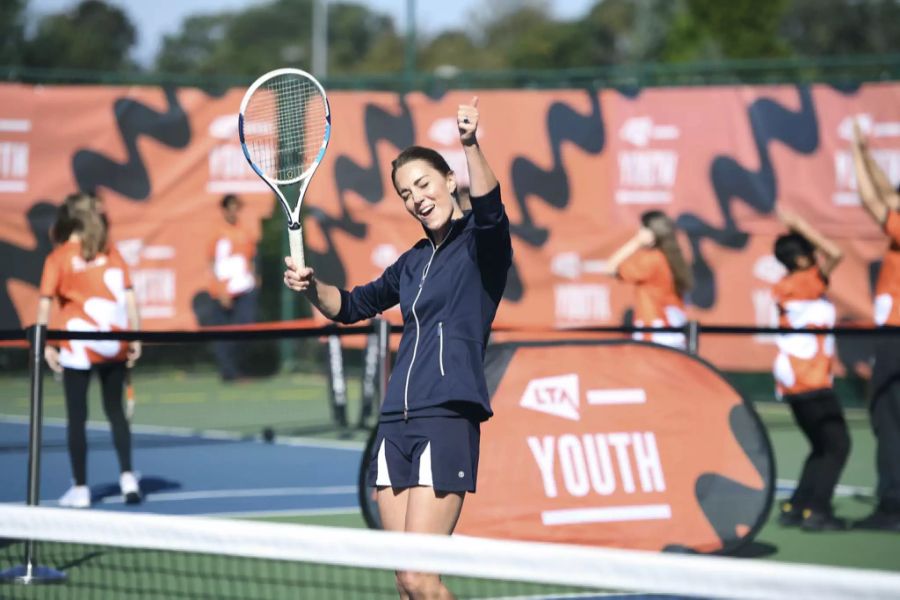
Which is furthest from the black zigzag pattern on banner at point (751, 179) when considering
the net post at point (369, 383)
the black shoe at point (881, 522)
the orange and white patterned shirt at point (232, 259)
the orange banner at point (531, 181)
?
the black shoe at point (881, 522)

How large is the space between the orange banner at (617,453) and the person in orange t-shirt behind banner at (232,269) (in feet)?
26.5

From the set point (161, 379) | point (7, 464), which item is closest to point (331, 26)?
point (161, 379)

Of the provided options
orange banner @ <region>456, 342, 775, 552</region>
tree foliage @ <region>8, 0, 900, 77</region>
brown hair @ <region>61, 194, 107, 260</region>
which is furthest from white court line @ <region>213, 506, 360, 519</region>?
tree foliage @ <region>8, 0, 900, 77</region>

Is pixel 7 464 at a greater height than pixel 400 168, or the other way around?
pixel 400 168

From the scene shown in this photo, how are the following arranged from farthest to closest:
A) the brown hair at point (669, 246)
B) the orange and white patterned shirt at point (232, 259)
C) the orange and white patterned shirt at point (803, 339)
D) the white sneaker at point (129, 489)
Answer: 1. the orange and white patterned shirt at point (232, 259)
2. the brown hair at point (669, 246)
3. the white sneaker at point (129, 489)
4. the orange and white patterned shirt at point (803, 339)

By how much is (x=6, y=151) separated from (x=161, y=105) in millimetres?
1620

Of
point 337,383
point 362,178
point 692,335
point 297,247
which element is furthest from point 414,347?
point 362,178

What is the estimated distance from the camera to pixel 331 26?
102938mm

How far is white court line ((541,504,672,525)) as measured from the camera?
6562mm

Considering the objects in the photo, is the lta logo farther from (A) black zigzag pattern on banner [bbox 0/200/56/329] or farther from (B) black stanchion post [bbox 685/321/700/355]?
(A) black zigzag pattern on banner [bbox 0/200/56/329]

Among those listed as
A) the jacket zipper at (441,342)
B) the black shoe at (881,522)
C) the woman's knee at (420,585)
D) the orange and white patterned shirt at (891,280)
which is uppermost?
the orange and white patterned shirt at (891,280)

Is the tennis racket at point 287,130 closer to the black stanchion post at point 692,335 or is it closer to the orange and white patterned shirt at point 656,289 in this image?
the black stanchion post at point 692,335

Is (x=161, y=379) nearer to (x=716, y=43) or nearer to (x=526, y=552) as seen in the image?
(x=526, y=552)

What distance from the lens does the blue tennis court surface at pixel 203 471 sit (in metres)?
8.59
